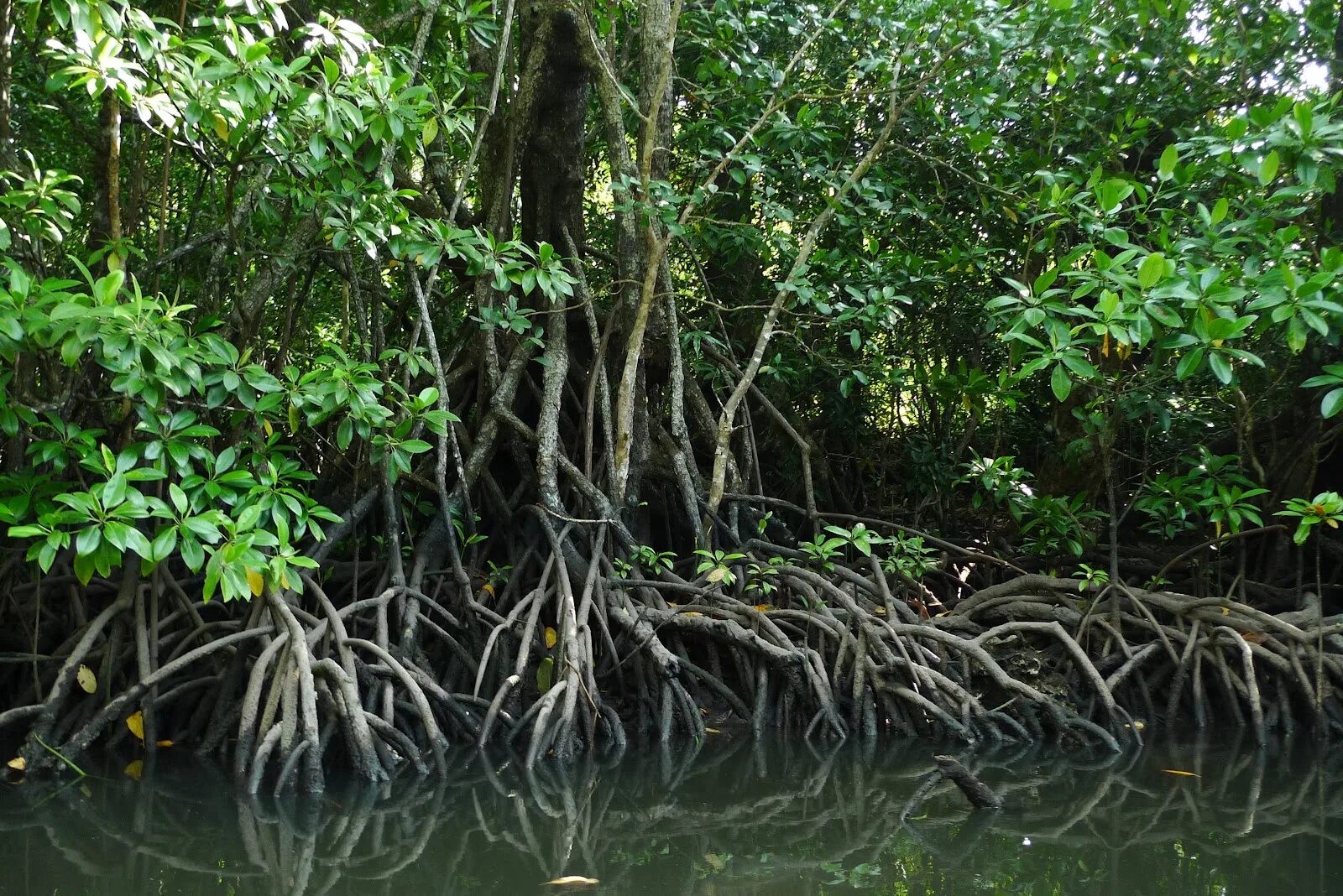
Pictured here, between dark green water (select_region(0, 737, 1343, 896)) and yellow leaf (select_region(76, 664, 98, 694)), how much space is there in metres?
0.39

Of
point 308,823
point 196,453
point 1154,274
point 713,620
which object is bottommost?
point 308,823

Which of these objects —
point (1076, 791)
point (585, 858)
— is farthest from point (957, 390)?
point (585, 858)

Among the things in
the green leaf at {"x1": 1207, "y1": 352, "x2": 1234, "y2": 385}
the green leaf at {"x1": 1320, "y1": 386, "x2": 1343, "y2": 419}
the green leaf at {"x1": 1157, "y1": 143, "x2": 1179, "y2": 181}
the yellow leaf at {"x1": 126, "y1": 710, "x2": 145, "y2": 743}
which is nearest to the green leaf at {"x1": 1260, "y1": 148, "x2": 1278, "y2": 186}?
the green leaf at {"x1": 1157, "y1": 143, "x2": 1179, "y2": 181}

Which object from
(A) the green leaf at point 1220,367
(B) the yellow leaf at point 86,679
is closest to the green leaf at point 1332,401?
(A) the green leaf at point 1220,367

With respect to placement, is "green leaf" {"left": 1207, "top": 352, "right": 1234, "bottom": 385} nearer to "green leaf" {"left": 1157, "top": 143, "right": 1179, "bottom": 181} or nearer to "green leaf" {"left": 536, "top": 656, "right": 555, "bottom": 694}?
"green leaf" {"left": 1157, "top": 143, "right": 1179, "bottom": 181}

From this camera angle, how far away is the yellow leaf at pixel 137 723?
3914mm

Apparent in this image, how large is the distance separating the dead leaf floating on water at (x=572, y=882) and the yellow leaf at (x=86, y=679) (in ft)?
6.63

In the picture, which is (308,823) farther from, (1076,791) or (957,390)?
(957,390)

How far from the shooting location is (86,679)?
12.7 feet

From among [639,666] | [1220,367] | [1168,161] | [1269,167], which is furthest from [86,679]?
[1269,167]

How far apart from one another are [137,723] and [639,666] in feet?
5.79

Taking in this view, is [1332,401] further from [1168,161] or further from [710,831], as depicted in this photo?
[710,831]

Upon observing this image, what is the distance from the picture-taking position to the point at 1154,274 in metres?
3.45

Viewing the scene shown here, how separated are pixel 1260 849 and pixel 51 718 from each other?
360 cm
